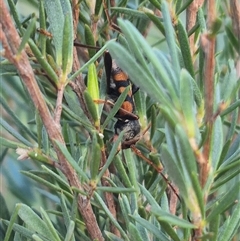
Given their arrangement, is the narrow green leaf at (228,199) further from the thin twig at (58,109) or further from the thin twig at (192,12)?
the thin twig at (192,12)

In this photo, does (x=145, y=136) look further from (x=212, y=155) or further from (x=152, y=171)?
(x=212, y=155)

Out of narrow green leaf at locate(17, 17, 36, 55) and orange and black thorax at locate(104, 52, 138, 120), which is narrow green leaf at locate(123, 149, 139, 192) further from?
narrow green leaf at locate(17, 17, 36, 55)

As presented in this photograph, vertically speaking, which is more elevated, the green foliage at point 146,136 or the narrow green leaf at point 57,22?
the narrow green leaf at point 57,22

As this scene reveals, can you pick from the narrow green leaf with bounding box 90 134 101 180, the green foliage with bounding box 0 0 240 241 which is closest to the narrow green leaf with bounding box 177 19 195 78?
the green foliage with bounding box 0 0 240 241

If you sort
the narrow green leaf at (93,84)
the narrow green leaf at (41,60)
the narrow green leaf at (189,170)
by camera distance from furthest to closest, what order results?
the narrow green leaf at (93,84)
the narrow green leaf at (41,60)
the narrow green leaf at (189,170)

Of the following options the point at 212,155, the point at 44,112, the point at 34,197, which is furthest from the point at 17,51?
the point at 34,197

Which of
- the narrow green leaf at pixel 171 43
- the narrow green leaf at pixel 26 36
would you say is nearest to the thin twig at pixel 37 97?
the narrow green leaf at pixel 26 36
